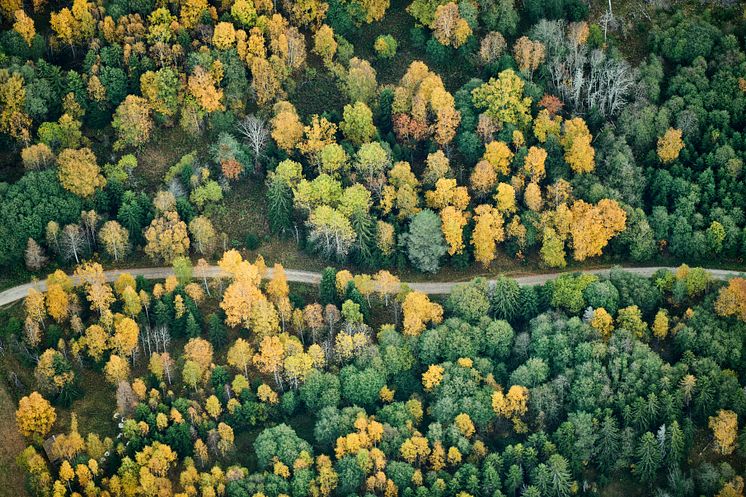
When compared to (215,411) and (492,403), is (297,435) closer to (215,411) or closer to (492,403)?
(215,411)

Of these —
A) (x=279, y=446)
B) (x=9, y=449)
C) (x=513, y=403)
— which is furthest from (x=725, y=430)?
(x=9, y=449)

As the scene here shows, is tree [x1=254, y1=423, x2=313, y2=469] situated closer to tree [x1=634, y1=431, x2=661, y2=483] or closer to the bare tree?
the bare tree

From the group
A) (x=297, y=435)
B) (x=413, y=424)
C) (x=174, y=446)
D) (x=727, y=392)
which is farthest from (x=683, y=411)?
(x=174, y=446)

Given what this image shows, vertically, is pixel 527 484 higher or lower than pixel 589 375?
lower

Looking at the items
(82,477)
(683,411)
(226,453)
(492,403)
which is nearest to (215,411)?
(226,453)

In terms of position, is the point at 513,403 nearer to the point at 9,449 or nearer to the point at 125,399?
the point at 125,399

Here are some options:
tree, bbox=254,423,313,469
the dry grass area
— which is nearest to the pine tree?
tree, bbox=254,423,313,469
